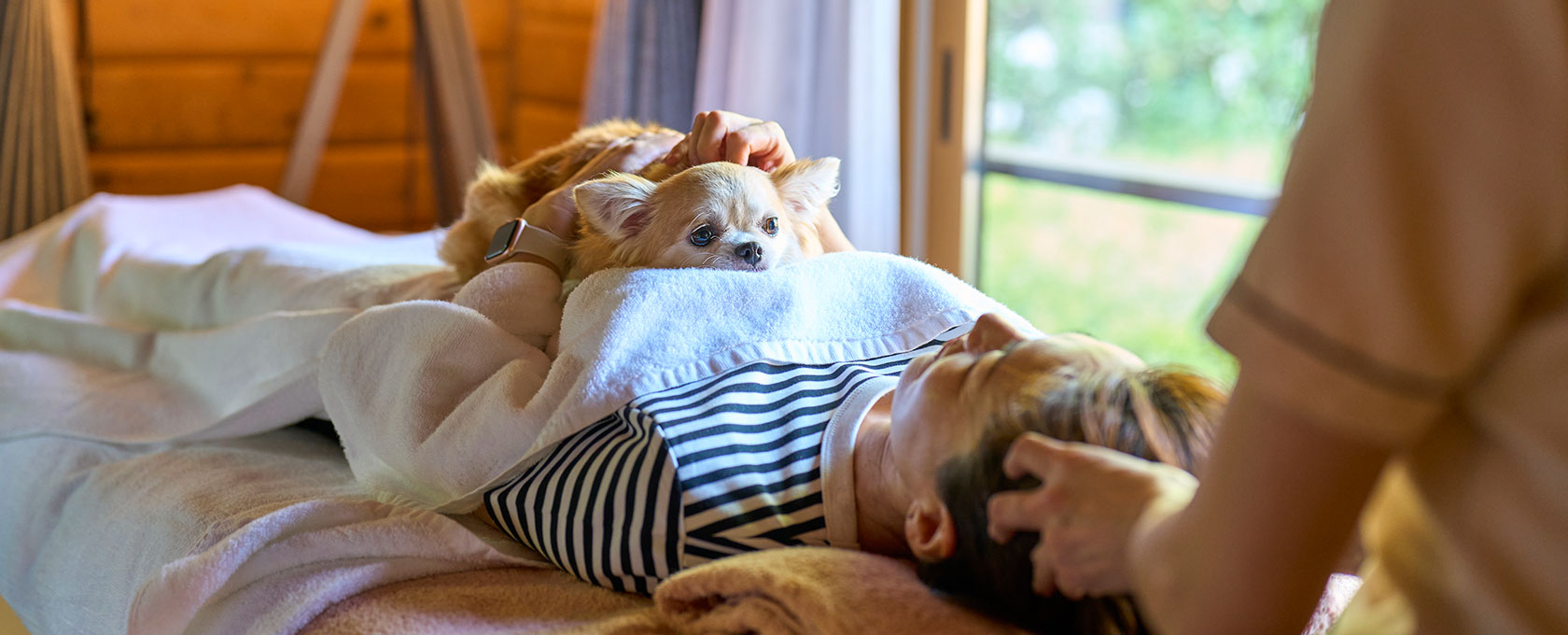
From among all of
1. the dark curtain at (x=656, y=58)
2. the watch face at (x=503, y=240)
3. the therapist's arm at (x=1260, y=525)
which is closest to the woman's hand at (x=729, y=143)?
the watch face at (x=503, y=240)

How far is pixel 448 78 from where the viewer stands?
2949mm

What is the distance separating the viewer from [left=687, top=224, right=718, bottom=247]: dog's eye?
1.29 m

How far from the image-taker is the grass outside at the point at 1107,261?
15.1 ft

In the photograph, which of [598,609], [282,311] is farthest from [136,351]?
[598,609]

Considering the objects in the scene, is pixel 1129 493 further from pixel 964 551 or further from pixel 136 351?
pixel 136 351

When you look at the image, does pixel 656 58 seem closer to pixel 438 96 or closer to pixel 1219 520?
pixel 438 96

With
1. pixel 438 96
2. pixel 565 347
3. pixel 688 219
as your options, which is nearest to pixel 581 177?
pixel 688 219

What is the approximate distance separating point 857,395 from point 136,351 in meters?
1.21

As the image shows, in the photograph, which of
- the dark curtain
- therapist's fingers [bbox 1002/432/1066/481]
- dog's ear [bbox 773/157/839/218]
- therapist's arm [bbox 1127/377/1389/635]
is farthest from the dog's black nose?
the dark curtain

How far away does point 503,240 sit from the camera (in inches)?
53.1

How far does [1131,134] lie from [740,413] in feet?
14.3

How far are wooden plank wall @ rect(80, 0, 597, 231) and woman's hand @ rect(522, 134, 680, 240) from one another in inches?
92.4

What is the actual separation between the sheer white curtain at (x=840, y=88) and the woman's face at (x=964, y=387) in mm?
1743

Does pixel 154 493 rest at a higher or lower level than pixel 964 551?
lower
